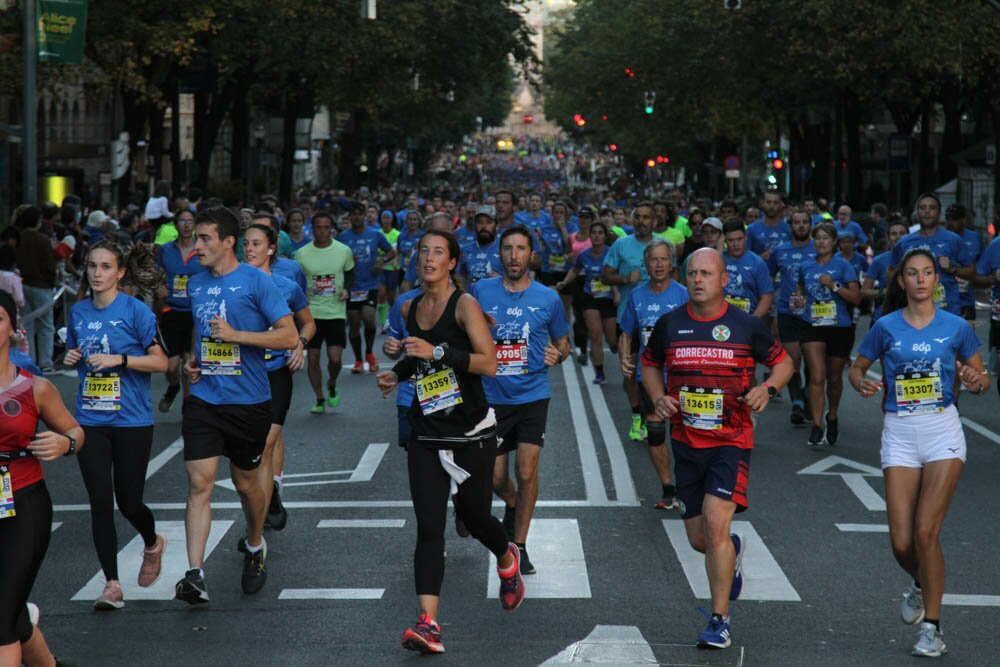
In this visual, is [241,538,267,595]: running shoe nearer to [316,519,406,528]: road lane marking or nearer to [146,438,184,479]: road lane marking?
[316,519,406,528]: road lane marking

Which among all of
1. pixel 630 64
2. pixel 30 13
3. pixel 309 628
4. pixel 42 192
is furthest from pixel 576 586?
pixel 630 64

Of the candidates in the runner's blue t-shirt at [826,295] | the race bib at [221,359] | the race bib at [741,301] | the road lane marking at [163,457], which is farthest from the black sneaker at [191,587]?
the runner's blue t-shirt at [826,295]

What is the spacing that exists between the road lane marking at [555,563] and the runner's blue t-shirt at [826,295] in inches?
166

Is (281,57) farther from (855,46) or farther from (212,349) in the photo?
(212,349)

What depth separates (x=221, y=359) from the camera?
27.6ft

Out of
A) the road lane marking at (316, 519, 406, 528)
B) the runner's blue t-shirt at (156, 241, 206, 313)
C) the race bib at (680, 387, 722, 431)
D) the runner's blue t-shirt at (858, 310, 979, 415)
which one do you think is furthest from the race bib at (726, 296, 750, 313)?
the race bib at (680, 387, 722, 431)

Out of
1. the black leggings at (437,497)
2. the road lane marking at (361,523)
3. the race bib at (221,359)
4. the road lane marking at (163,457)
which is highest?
the race bib at (221,359)

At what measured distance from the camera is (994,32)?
35438mm

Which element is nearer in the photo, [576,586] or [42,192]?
[576,586]

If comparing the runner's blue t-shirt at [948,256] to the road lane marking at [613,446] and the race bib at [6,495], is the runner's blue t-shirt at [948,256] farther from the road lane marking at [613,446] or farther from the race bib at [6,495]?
the race bib at [6,495]

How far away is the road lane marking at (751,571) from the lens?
28.3 ft

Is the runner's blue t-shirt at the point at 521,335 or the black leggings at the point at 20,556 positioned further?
the runner's blue t-shirt at the point at 521,335

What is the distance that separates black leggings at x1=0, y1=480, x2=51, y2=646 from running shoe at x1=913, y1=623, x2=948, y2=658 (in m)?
3.48

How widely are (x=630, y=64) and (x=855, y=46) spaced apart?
15.9 metres
